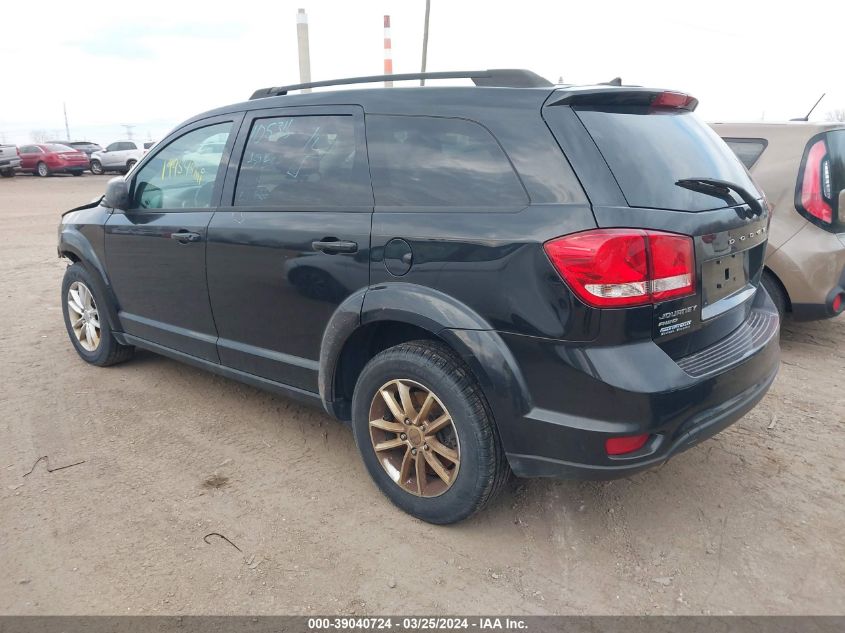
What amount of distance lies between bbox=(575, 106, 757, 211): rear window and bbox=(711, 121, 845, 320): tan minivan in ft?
6.46

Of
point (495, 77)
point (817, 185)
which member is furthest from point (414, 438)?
point (817, 185)

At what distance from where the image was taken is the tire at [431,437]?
8.37 feet

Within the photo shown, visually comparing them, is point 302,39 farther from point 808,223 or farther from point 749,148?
point 808,223

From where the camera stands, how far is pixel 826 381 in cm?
421

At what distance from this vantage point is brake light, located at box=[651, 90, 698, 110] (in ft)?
8.80

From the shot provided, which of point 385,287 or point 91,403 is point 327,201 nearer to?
point 385,287

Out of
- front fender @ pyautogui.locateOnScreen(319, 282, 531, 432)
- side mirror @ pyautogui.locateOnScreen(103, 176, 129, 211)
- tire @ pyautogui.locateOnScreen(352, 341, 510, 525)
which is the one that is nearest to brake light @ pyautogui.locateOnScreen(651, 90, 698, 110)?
front fender @ pyautogui.locateOnScreen(319, 282, 531, 432)

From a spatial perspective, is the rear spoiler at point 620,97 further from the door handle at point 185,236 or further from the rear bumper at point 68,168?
the rear bumper at point 68,168

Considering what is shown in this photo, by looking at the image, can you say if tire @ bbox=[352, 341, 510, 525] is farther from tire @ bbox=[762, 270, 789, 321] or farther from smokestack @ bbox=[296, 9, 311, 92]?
smokestack @ bbox=[296, 9, 311, 92]

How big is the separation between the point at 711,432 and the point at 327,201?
1.85 m

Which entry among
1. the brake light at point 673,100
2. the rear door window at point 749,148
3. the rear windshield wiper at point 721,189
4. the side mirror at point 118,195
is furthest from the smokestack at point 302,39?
the rear windshield wiper at point 721,189

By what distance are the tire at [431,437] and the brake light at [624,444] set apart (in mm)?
446

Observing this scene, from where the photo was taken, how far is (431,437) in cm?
272

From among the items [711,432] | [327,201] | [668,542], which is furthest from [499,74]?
[668,542]
